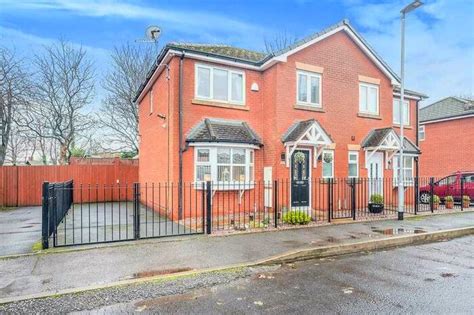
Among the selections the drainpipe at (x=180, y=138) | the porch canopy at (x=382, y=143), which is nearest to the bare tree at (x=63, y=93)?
the drainpipe at (x=180, y=138)

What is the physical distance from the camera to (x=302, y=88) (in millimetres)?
13234

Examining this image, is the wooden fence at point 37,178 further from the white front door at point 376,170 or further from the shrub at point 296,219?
the white front door at point 376,170

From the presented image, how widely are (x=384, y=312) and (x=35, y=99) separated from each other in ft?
78.3

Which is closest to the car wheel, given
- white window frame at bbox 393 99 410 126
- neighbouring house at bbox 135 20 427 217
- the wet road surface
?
neighbouring house at bbox 135 20 427 217

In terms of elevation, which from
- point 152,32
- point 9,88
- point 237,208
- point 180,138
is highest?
point 152,32

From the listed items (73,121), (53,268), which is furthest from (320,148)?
(73,121)

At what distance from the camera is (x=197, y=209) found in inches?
452

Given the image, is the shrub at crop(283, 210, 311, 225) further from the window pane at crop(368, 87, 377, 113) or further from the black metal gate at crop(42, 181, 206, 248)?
the window pane at crop(368, 87, 377, 113)

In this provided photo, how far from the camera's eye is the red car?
16.8 metres

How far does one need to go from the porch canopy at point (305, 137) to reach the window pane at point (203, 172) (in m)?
3.02

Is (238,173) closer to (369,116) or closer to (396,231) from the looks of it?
(396,231)

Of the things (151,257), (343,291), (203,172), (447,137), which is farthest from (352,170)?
(447,137)

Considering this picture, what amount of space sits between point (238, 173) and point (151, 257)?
6.06m

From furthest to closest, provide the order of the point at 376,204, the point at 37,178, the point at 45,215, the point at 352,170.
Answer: the point at 37,178 → the point at 352,170 → the point at 376,204 → the point at 45,215
